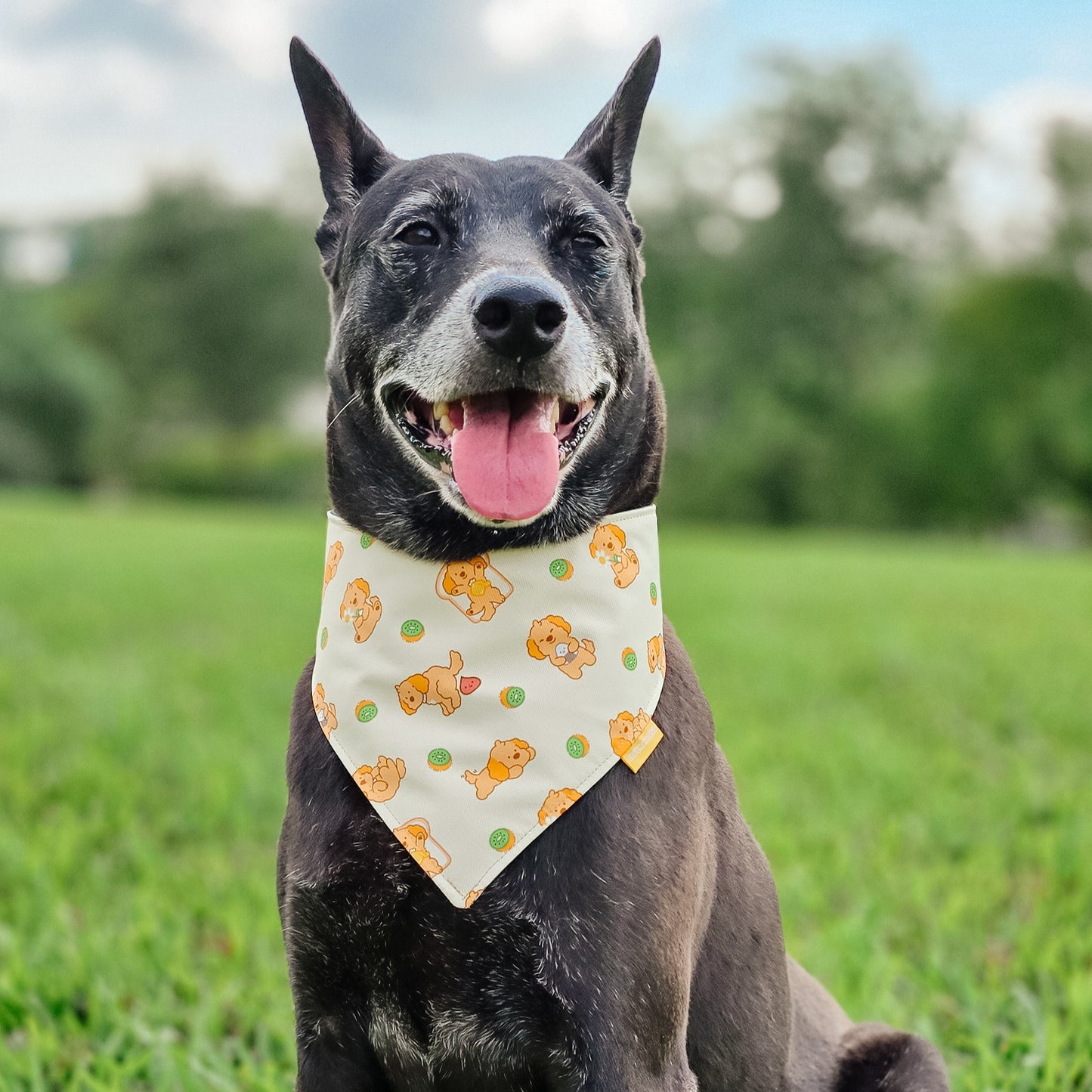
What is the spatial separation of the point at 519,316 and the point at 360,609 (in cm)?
66

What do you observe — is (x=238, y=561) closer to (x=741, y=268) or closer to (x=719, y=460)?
(x=719, y=460)

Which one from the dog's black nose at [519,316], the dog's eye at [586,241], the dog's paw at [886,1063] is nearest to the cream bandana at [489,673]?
the dog's black nose at [519,316]

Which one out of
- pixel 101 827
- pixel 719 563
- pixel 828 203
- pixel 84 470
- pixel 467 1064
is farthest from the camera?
pixel 84 470

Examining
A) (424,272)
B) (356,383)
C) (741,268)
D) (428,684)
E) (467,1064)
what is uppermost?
(741,268)

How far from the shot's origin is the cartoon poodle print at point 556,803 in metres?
2.08

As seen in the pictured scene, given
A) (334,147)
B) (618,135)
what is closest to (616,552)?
(618,135)

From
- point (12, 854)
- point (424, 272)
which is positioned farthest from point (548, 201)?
point (12, 854)

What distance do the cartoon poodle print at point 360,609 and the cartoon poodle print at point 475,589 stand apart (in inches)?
5.7

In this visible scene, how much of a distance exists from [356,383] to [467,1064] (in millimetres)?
1232

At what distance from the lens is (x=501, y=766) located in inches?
86.8

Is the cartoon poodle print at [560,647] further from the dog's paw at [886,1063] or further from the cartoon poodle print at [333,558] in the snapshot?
the dog's paw at [886,1063]

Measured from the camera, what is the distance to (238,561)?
49.4 feet

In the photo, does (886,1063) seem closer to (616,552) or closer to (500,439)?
(616,552)

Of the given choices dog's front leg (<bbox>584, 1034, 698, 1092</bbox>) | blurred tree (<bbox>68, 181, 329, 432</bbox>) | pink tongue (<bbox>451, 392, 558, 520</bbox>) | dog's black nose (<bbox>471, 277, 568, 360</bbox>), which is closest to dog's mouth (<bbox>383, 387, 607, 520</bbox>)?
pink tongue (<bbox>451, 392, 558, 520</bbox>)
